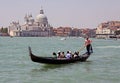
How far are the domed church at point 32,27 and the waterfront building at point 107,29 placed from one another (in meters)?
15.2

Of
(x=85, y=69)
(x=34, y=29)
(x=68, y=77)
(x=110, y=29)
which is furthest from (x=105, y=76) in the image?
(x=34, y=29)

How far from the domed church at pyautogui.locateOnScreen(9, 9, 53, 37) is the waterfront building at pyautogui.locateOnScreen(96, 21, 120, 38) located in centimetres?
1522

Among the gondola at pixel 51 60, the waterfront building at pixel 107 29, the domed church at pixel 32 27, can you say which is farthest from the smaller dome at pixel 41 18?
the gondola at pixel 51 60

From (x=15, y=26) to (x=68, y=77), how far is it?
100 m

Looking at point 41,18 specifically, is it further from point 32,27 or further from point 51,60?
point 51,60

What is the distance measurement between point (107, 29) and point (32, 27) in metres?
21.1

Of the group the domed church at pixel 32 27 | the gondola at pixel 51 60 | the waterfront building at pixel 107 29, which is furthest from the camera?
the domed church at pixel 32 27

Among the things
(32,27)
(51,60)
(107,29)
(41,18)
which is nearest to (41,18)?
(41,18)

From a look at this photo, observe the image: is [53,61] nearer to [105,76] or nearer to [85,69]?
[85,69]

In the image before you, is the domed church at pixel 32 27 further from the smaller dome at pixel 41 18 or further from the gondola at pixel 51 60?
the gondola at pixel 51 60

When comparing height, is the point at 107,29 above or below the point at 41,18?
below

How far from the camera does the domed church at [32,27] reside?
350 feet

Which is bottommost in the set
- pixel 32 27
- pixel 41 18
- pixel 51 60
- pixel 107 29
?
pixel 51 60

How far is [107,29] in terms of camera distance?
3989 inches
